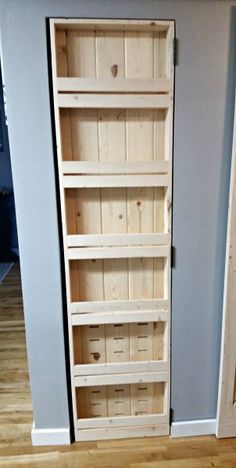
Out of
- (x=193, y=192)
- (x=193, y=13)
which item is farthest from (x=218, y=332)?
(x=193, y=13)

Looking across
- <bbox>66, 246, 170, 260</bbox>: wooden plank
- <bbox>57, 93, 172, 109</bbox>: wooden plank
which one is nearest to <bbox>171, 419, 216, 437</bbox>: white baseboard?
<bbox>66, 246, 170, 260</bbox>: wooden plank

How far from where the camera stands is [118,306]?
65.3 inches

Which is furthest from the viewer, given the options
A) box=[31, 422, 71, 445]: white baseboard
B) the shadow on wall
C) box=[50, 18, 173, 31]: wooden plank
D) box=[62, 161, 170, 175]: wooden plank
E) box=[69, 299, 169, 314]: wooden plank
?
the shadow on wall

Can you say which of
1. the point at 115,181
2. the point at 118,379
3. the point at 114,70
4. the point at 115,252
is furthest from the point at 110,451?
the point at 114,70

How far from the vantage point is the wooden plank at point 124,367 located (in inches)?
68.0

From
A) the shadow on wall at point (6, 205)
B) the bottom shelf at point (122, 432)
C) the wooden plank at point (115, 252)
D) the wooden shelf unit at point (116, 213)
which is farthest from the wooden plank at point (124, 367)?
the shadow on wall at point (6, 205)

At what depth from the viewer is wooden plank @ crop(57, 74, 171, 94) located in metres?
1.42

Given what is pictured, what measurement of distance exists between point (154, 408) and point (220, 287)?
795 millimetres

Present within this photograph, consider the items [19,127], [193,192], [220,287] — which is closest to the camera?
[19,127]

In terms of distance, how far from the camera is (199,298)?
1686 millimetres

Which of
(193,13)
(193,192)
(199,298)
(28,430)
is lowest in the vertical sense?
(28,430)

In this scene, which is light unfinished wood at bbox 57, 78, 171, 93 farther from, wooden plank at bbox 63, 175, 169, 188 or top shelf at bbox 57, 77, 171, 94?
wooden plank at bbox 63, 175, 169, 188

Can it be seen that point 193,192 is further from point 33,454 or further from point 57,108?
point 33,454

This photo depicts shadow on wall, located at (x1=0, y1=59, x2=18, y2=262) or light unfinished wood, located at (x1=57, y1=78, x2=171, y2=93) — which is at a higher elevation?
light unfinished wood, located at (x1=57, y1=78, x2=171, y2=93)
